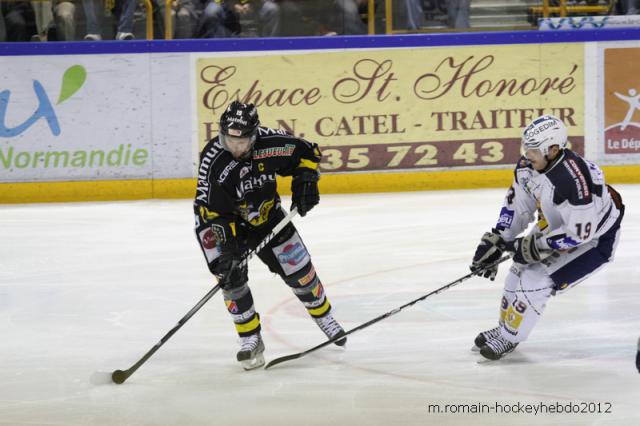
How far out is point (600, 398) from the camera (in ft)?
12.6

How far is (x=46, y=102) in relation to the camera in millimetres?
9125

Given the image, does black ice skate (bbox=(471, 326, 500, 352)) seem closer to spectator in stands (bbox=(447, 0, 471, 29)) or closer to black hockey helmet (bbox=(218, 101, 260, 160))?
black hockey helmet (bbox=(218, 101, 260, 160))

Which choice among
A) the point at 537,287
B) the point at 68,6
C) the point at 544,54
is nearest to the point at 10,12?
the point at 68,6

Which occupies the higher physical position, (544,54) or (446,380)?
(544,54)

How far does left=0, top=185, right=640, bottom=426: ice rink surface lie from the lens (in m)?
3.82

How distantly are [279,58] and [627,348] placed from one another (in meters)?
5.43

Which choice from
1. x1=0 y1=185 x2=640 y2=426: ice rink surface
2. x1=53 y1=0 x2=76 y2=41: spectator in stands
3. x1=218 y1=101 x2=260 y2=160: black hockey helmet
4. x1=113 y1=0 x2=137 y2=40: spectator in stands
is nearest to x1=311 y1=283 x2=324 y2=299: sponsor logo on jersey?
x1=0 y1=185 x2=640 y2=426: ice rink surface

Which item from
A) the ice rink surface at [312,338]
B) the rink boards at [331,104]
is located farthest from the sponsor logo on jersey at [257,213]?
the rink boards at [331,104]

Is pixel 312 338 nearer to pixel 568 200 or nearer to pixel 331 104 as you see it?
pixel 568 200

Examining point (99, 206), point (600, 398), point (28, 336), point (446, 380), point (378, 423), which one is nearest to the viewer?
point (378, 423)

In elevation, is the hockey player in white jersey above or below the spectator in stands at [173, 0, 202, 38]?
below

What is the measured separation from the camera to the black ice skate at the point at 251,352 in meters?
4.36

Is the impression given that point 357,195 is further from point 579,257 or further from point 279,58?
point 579,257

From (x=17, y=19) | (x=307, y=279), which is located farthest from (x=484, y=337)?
(x=17, y=19)
